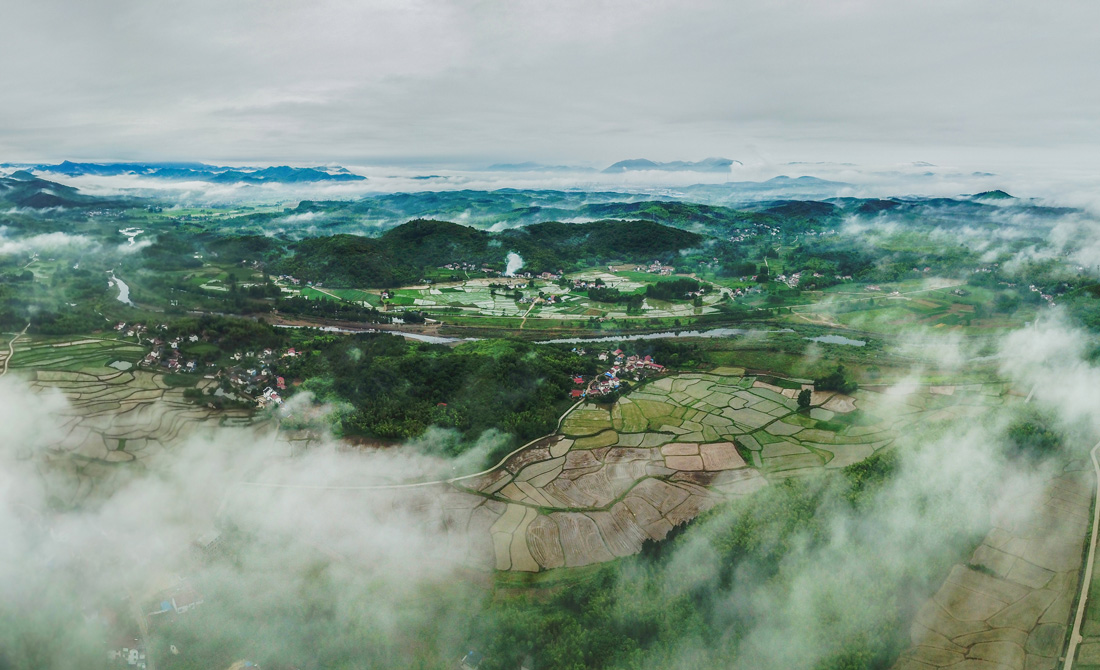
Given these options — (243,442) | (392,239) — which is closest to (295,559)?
(243,442)

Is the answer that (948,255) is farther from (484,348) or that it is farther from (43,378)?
(43,378)

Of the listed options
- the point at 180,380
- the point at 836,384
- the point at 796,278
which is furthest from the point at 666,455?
the point at 796,278

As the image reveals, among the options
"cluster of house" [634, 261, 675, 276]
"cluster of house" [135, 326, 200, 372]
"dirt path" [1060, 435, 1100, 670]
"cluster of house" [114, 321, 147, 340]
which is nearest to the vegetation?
"dirt path" [1060, 435, 1100, 670]

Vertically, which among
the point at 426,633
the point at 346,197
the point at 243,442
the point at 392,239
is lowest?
the point at 426,633

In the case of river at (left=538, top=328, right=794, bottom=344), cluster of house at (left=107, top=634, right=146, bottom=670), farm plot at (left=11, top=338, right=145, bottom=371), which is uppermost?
farm plot at (left=11, top=338, right=145, bottom=371)

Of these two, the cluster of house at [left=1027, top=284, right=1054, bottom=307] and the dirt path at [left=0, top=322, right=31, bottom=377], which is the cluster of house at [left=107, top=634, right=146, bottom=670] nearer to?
the dirt path at [left=0, top=322, right=31, bottom=377]

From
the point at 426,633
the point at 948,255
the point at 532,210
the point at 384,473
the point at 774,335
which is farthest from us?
the point at 532,210

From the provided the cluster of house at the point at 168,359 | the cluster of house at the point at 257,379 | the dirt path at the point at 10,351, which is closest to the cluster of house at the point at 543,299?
the cluster of house at the point at 257,379
